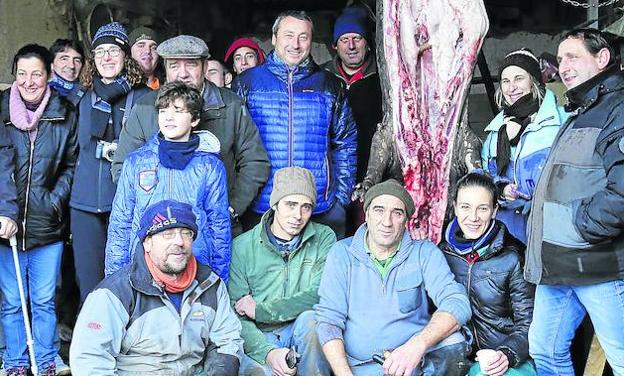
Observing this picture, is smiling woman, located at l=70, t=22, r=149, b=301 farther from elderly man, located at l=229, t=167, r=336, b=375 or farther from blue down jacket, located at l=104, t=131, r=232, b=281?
elderly man, located at l=229, t=167, r=336, b=375

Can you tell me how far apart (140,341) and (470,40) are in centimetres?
230

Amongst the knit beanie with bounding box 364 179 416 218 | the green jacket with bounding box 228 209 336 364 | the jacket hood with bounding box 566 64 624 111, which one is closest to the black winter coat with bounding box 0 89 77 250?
the green jacket with bounding box 228 209 336 364

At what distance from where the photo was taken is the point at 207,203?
488 cm

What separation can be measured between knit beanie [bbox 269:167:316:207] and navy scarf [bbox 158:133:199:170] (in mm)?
452

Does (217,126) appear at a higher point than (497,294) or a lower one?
higher

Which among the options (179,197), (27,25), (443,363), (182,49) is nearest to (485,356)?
(443,363)

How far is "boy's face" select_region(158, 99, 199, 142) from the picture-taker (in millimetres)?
4805

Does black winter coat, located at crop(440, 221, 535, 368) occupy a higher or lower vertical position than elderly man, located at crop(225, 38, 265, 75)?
lower

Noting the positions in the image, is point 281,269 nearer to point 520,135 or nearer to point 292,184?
point 292,184

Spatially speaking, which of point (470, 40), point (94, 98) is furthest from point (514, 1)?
point (94, 98)

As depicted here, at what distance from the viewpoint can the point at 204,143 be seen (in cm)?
491

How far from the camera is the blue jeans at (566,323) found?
4.29 m

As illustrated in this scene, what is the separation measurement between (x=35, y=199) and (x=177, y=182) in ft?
3.67

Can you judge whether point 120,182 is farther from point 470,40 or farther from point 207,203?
point 470,40
